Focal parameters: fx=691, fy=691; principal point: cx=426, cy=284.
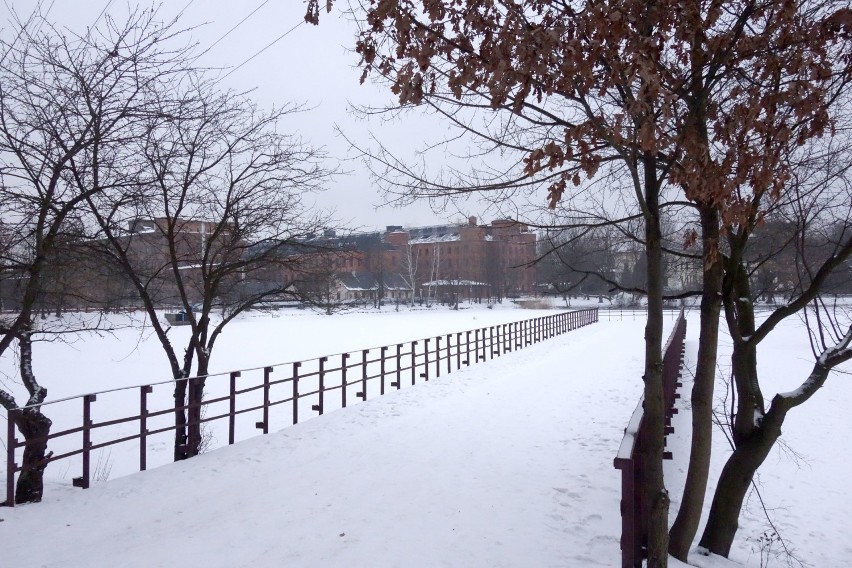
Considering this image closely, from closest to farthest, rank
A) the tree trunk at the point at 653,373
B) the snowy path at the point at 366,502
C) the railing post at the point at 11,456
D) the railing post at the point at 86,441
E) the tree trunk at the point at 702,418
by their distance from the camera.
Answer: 1. the tree trunk at the point at 653,373
2. the snowy path at the point at 366,502
3. the tree trunk at the point at 702,418
4. the railing post at the point at 11,456
5. the railing post at the point at 86,441

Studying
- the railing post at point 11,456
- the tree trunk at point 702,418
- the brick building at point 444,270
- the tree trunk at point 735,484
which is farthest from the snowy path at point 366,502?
the brick building at point 444,270

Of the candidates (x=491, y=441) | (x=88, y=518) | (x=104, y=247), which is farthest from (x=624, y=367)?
(x=88, y=518)

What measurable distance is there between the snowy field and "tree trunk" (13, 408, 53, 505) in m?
0.20

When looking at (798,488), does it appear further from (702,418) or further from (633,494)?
(633,494)

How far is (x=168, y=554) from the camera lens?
16.5 ft

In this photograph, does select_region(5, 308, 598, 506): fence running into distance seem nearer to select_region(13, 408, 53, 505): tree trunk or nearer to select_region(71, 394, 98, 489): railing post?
select_region(71, 394, 98, 489): railing post

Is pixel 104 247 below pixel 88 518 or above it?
above

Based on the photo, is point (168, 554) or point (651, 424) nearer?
point (651, 424)

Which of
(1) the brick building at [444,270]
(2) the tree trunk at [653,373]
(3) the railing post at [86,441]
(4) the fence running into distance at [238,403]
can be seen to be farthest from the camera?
(1) the brick building at [444,270]

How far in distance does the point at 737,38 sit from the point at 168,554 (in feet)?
17.8

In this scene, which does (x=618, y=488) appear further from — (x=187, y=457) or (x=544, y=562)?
(x=187, y=457)

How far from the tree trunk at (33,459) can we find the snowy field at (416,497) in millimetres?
205

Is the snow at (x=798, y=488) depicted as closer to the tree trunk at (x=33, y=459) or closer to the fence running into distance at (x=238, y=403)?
the fence running into distance at (x=238, y=403)

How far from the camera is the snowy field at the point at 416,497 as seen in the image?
16.9ft
